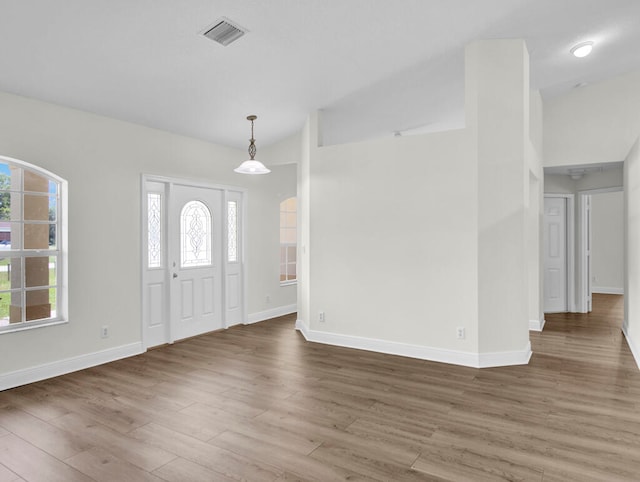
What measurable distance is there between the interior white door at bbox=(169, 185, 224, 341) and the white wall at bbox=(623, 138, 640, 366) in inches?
199

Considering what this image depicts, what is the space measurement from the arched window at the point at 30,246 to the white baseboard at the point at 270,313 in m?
2.78

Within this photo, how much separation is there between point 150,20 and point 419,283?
345 cm

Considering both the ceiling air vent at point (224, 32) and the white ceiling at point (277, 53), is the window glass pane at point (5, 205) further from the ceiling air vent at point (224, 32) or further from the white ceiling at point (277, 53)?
the ceiling air vent at point (224, 32)

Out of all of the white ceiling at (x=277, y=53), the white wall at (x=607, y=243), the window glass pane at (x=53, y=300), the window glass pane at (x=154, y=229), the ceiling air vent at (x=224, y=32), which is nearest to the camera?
the white ceiling at (x=277, y=53)

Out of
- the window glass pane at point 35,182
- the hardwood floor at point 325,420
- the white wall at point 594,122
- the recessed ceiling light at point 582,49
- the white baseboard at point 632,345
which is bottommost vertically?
the hardwood floor at point 325,420

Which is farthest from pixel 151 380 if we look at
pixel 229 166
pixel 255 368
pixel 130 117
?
pixel 229 166

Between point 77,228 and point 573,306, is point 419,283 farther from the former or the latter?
point 573,306

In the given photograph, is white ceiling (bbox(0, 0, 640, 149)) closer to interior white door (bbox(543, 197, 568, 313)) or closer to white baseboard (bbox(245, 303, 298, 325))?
interior white door (bbox(543, 197, 568, 313))

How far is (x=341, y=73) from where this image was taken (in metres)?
4.21

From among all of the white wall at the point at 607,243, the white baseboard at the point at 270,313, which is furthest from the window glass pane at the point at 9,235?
the white wall at the point at 607,243

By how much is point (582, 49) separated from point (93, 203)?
5.35 metres

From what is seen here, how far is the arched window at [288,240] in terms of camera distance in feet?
23.1

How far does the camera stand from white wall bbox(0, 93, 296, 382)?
3750mm

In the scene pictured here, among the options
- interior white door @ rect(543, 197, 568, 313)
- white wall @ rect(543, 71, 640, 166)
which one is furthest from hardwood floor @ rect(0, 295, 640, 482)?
white wall @ rect(543, 71, 640, 166)
